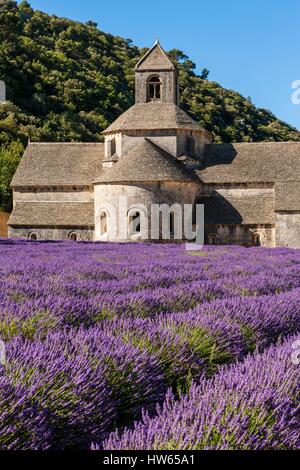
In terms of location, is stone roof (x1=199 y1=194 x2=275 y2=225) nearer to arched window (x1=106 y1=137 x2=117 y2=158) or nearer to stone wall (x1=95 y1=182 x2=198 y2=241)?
stone wall (x1=95 y1=182 x2=198 y2=241)

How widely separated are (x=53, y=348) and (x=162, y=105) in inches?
1543

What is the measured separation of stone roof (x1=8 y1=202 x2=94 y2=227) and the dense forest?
11313 millimetres

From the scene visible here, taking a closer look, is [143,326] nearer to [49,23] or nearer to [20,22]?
[20,22]

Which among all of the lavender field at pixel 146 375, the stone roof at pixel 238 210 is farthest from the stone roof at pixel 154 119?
the lavender field at pixel 146 375

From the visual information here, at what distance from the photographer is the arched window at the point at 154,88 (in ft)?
140

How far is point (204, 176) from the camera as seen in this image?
39.9 meters

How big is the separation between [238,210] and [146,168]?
6.51 m

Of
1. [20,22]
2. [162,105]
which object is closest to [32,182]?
[162,105]

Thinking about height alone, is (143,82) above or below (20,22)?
below

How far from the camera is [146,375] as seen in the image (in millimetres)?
4066

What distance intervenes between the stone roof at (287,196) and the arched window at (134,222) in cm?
818

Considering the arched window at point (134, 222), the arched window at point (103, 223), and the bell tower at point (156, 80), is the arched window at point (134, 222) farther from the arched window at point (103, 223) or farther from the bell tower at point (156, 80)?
the bell tower at point (156, 80)

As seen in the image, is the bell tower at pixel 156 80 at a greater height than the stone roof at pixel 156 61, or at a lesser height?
lesser

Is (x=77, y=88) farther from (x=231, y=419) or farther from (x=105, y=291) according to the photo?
(x=231, y=419)
